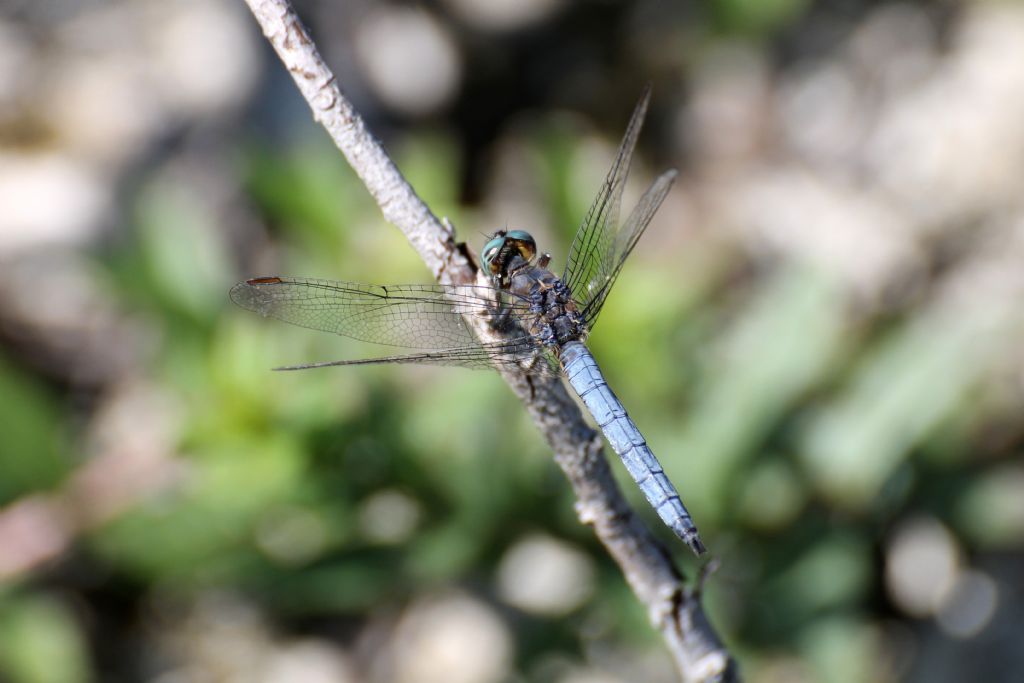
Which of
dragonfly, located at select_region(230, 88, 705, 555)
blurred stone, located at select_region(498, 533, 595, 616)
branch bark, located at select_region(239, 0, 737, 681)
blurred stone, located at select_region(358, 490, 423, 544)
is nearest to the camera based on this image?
branch bark, located at select_region(239, 0, 737, 681)

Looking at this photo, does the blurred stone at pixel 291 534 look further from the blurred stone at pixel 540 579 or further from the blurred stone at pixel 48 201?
the blurred stone at pixel 48 201

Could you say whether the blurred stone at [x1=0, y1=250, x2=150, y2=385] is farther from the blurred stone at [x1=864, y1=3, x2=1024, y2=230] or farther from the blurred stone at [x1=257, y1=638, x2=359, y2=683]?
the blurred stone at [x1=864, y1=3, x2=1024, y2=230]

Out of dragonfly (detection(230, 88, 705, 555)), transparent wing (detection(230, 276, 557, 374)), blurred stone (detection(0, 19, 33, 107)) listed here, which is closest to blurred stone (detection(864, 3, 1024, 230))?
dragonfly (detection(230, 88, 705, 555))

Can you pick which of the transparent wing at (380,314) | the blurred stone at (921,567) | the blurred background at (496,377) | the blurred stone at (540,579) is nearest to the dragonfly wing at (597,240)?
the transparent wing at (380,314)

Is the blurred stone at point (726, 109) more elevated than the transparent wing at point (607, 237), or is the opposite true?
the blurred stone at point (726, 109)

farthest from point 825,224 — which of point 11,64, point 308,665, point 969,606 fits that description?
point 11,64

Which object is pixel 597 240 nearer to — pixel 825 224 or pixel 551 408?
pixel 551 408
